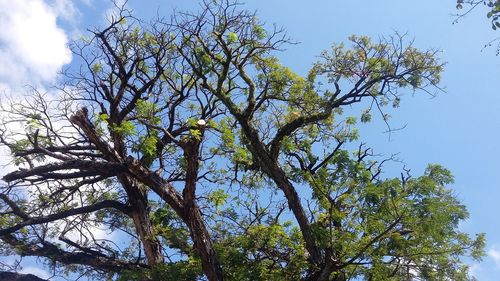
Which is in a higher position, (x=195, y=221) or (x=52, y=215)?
(x=52, y=215)

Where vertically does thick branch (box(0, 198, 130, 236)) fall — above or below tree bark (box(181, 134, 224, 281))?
above

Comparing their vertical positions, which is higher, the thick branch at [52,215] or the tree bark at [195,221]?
the thick branch at [52,215]

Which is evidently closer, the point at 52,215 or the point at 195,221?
the point at 195,221

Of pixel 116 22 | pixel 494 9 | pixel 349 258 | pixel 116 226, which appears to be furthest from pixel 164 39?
pixel 494 9

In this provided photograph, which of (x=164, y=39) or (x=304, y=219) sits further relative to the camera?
(x=164, y=39)

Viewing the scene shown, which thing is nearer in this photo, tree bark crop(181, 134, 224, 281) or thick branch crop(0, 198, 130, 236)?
tree bark crop(181, 134, 224, 281)

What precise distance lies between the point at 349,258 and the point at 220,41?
16.4 ft

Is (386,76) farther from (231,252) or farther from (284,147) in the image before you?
(231,252)

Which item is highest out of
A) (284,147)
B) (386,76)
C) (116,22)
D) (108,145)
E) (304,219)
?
(116,22)

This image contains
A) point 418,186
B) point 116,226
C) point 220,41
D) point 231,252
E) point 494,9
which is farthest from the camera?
point 116,226

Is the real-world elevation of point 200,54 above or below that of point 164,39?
below

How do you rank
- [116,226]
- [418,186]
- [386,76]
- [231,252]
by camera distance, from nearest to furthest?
[418,186], [231,252], [386,76], [116,226]

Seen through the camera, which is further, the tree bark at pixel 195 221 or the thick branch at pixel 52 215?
the thick branch at pixel 52 215

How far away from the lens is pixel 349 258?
8.99m
